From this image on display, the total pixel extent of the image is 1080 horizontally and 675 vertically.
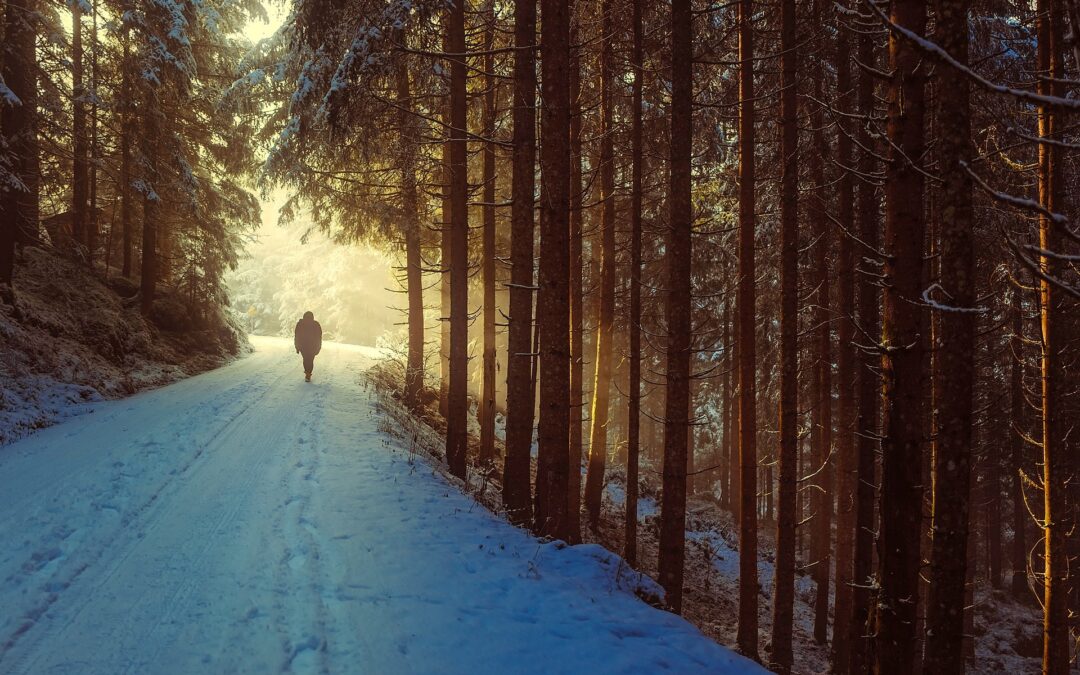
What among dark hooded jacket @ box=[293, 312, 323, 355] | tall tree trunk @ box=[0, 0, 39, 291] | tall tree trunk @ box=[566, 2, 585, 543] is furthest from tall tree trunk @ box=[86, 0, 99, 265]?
tall tree trunk @ box=[566, 2, 585, 543]

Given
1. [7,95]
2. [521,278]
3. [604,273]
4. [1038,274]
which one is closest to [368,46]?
[521,278]

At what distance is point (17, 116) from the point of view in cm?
1573

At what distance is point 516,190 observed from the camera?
9312 mm

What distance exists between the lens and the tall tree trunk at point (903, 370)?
6.46 metres

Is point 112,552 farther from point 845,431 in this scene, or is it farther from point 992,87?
point 845,431

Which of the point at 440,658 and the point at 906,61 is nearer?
the point at 440,658

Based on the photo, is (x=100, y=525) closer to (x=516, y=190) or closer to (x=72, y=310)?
(x=516, y=190)

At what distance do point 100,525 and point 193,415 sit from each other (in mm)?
5653

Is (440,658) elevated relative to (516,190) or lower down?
lower down

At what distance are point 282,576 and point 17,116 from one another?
1746 cm

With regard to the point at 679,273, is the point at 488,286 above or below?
above

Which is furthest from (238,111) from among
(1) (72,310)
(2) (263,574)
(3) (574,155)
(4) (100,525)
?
(2) (263,574)

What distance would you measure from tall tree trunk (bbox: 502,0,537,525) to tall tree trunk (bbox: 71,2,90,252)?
14.9 m

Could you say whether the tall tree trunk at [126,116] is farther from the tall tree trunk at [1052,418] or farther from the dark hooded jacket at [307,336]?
the tall tree trunk at [1052,418]
